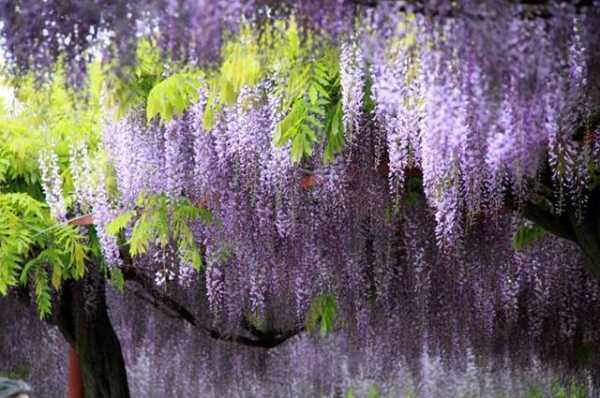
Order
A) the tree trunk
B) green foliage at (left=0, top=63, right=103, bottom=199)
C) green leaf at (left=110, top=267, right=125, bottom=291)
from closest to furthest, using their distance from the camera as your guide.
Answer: green foliage at (left=0, top=63, right=103, bottom=199)
green leaf at (left=110, top=267, right=125, bottom=291)
the tree trunk

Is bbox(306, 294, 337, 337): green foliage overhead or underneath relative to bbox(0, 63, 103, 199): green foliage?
underneath

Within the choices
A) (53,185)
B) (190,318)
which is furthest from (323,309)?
(190,318)

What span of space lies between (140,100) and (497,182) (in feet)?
7.26

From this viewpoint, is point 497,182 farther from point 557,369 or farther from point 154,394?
point 154,394

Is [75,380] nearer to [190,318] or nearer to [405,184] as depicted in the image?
[190,318]

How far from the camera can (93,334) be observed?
10070 mm

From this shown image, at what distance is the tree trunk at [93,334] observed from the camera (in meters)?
9.98

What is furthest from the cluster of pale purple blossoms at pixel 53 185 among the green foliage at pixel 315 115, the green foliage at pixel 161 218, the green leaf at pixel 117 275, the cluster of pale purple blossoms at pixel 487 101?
the cluster of pale purple blossoms at pixel 487 101

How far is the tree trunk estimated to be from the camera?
32.8 ft

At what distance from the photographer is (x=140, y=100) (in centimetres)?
695

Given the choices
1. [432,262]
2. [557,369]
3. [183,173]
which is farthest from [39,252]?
[557,369]

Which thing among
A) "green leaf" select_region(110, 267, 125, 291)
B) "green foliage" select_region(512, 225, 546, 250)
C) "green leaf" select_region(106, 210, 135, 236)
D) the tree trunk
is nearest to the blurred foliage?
"green leaf" select_region(110, 267, 125, 291)

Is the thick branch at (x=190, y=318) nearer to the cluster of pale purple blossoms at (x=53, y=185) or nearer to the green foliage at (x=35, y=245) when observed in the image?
the green foliage at (x=35, y=245)

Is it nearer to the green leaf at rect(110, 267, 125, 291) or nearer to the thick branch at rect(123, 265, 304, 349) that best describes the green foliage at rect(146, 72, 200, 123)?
the green leaf at rect(110, 267, 125, 291)
